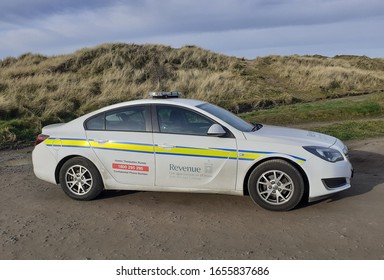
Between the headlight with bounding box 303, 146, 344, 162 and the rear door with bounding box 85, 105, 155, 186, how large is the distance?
210 centimetres

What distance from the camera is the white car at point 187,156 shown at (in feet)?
17.0

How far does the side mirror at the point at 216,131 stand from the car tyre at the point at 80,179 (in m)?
1.75

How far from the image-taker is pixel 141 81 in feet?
82.1

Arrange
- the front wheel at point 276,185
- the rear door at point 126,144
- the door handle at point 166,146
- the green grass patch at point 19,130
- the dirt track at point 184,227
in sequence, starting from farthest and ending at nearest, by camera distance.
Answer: the green grass patch at point 19,130, the rear door at point 126,144, the door handle at point 166,146, the front wheel at point 276,185, the dirt track at point 184,227

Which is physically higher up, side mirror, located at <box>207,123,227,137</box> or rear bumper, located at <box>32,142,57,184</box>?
side mirror, located at <box>207,123,227,137</box>

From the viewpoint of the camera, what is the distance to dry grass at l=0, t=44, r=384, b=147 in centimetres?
1628

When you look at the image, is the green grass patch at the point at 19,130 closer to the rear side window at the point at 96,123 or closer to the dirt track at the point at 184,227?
the dirt track at the point at 184,227

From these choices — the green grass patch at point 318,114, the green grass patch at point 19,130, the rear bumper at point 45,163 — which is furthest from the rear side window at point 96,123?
the green grass patch at point 318,114

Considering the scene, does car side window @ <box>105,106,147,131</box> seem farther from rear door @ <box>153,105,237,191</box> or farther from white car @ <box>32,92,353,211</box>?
rear door @ <box>153,105,237,191</box>

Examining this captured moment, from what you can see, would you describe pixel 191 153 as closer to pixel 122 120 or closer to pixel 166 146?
pixel 166 146

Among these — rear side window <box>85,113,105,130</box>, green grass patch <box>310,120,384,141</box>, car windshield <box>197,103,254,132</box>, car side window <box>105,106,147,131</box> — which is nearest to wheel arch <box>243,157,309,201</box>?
car windshield <box>197,103,254,132</box>

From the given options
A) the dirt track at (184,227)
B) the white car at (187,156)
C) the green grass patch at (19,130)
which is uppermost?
the white car at (187,156)

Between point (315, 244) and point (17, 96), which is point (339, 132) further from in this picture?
point (17, 96)
